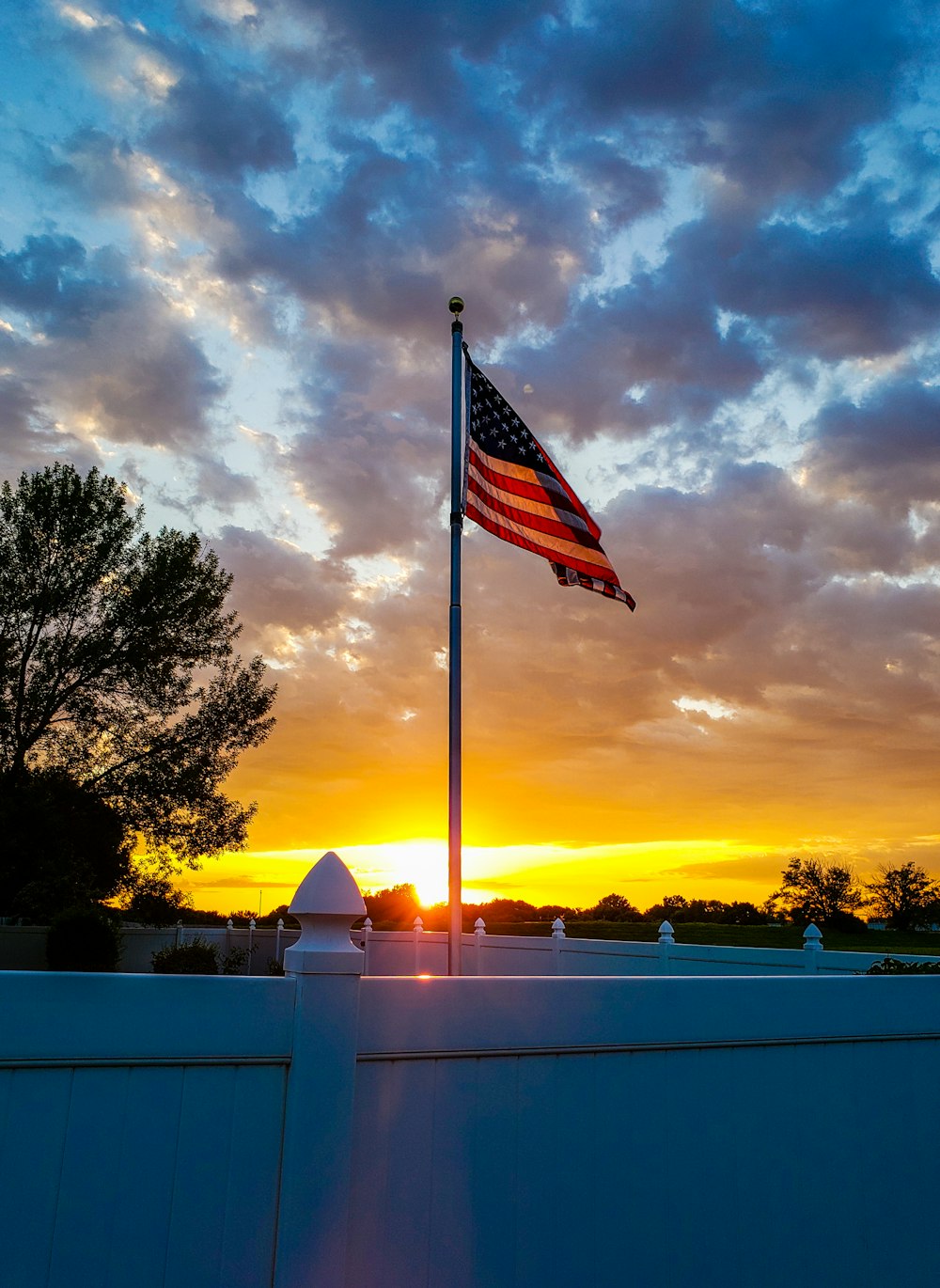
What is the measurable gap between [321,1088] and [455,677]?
21.7ft

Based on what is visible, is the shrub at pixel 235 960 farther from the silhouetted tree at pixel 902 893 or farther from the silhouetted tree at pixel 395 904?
the silhouetted tree at pixel 902 893

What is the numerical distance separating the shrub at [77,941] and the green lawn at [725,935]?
35.1 ft

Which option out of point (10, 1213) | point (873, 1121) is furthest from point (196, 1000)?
point (873, 1121)

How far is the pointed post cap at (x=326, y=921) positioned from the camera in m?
3.20

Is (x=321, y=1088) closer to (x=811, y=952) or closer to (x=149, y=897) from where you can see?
(x=811, y=952)

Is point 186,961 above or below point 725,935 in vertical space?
below

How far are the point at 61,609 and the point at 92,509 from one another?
10.6 ft

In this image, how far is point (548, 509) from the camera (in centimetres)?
1091

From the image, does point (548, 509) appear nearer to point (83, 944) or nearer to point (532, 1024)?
point (532, 1024)

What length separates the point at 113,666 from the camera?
28812 mm

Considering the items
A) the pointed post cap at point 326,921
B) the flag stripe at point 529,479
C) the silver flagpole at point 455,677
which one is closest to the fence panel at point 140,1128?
the pointed post cap at point 326,921

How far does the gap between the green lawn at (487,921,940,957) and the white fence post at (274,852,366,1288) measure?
19421 millimetres

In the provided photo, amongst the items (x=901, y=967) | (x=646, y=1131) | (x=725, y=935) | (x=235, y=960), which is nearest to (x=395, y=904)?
(x=235, y=960)

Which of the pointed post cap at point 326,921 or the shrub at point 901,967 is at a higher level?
the pointed post cap at point 326,921
